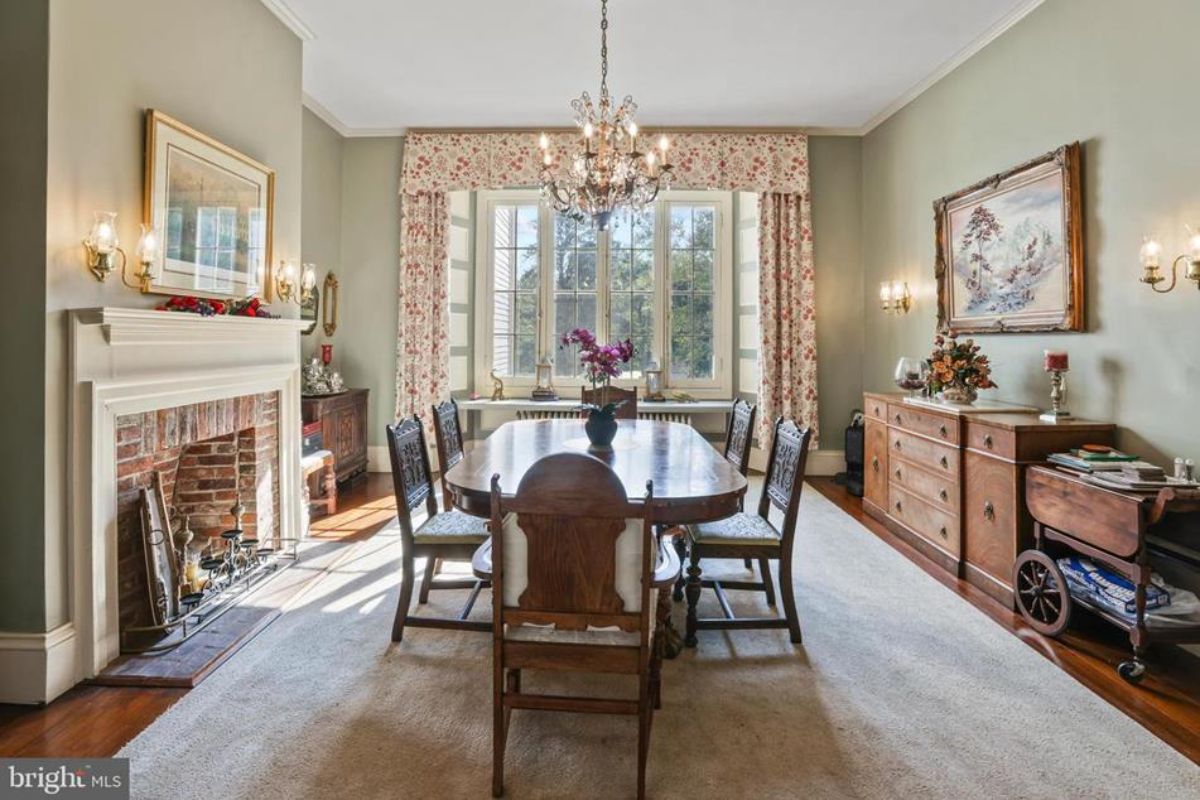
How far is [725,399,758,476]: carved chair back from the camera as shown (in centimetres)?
328

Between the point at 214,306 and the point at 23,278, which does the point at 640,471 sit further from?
the point at 23,278

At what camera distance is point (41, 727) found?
6.33 ft

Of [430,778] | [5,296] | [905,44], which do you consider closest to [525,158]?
[905,44]

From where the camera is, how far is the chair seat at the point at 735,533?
250 cm

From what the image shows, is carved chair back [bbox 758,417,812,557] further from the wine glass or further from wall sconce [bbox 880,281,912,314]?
wall sconce [bbox 880,281,912,314]

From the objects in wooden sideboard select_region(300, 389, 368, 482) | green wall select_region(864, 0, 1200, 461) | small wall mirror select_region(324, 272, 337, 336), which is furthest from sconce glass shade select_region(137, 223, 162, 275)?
green wall select_region(864, 0, 1200, 461)

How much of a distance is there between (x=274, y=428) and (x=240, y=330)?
700 millimetres

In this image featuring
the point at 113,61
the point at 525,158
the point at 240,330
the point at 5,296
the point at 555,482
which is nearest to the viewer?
the point at 555,482

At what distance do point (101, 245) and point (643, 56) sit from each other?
11.0 feet

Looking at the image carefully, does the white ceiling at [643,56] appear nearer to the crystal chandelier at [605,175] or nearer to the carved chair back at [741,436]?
the crystal chandelier at [605,175]

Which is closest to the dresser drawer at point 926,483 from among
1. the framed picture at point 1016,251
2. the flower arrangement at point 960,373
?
the flower arrangement at point 960,373

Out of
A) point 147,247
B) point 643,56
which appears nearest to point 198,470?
point 147,247

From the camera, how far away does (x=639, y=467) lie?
250cm

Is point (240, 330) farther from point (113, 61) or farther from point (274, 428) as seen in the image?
point (113, 61)
